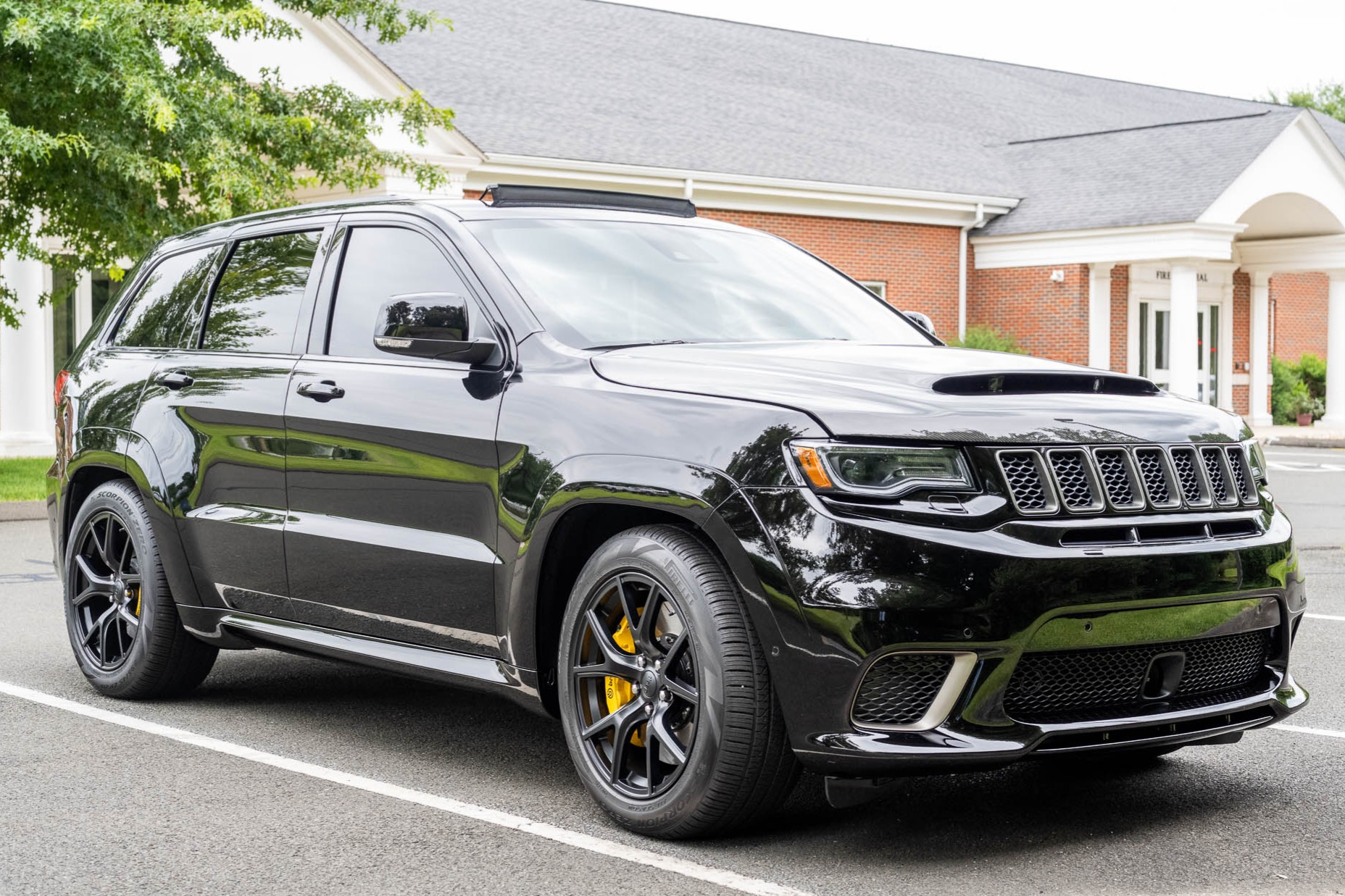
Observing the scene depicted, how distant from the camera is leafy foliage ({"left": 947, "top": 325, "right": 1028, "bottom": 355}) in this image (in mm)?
27500

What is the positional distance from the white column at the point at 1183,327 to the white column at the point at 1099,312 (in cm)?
125

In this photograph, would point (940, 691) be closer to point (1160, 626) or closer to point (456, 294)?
point (1160, 626)

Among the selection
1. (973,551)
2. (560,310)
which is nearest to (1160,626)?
(973,551)

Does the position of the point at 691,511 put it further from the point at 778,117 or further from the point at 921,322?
the point at 778,117

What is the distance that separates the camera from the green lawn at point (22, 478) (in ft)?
52.4

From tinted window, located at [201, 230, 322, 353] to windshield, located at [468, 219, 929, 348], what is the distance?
3.02 feet

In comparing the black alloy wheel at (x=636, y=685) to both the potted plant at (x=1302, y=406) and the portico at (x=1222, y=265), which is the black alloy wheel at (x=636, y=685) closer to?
the portico at (x=1222, y=265)

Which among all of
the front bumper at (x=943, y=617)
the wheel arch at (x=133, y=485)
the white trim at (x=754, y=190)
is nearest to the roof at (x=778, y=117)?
A: the white trim at (x=754, y=190)

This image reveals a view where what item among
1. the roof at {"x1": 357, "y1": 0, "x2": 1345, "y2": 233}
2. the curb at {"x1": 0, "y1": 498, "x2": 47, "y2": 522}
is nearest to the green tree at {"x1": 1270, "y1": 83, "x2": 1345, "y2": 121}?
the roof at {"x1": 357, "y1": 0, "x2": 1345, "y2": 233}

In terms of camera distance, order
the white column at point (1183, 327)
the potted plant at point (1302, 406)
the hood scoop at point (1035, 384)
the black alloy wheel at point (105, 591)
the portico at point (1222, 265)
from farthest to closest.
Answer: the potted plant at point (1302, 406) → the white column at point (1183, 327) → the portico at point (1222, 265) → the black alloy wheel at point (105, 591) → the hood scoop at point (1035, 384)

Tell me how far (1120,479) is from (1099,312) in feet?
82.7

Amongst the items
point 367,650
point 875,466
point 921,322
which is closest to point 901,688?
point 875,466

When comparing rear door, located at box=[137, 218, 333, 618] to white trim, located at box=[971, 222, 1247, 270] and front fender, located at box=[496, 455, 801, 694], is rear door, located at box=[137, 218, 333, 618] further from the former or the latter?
white trim, located at box=[971, 222, 1247, 270]

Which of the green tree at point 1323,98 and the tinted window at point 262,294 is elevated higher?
the green tree at point 1323,98
